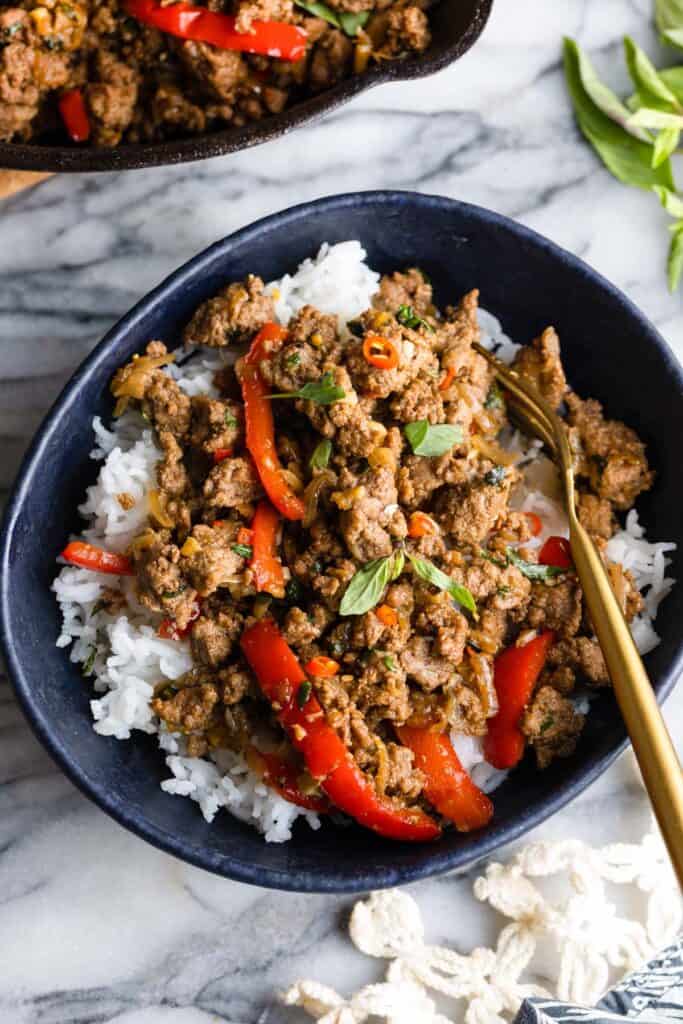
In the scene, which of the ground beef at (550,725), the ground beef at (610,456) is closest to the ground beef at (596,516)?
the ground beef at (610,456)

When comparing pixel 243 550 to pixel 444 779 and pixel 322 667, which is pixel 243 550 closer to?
pixel 322 667

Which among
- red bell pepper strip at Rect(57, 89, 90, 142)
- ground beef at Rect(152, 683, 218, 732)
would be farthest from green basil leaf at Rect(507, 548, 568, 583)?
red bell pepper strip at Rect(57, 89, 90, 142)

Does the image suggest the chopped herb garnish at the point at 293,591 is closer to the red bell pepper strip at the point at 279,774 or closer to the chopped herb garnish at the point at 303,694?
the chopped herb garnish at the point at 303,694

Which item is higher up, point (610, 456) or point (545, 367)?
point (545, 367)

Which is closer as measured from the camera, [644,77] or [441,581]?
[441,581]

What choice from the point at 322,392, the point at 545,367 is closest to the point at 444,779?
the point at 322,392

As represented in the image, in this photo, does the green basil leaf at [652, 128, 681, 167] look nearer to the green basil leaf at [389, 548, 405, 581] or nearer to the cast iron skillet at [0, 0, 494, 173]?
the cast iron skillet at [0, 0, 494, 173]

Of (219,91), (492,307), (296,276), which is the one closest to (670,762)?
(492,307)

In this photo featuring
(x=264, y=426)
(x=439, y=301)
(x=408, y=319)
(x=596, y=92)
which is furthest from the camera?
(x=596, y=92)
